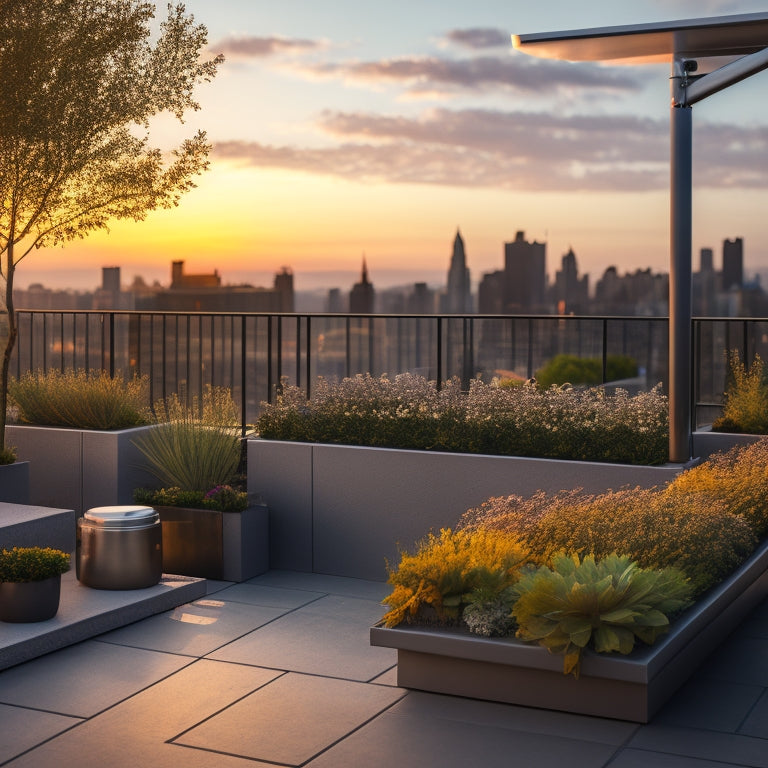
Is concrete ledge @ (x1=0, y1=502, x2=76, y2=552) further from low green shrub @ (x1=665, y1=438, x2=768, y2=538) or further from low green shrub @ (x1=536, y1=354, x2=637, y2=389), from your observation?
low green shrub @ (x1=536, y1=354, x2=637, y2=389)

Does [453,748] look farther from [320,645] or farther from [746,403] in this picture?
[746,403]

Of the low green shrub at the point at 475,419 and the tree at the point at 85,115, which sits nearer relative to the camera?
the low green shrub at the point at 475,419

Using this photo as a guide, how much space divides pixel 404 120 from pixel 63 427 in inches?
541

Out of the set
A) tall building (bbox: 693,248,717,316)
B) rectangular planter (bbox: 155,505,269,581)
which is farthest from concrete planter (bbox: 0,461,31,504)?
tall building (bbox: 693,248,717,316)

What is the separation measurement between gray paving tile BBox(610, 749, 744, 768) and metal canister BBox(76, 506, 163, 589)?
308cm

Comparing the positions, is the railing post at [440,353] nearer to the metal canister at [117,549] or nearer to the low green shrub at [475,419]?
the low green shrub at [475,419]

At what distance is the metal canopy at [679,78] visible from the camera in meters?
6.49

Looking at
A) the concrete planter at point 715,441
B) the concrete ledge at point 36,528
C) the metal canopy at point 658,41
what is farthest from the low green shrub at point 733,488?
the concrete ledge at point 36,528

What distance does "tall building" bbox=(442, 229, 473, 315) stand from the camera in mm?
22078

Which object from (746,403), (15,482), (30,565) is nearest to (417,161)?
(746,403)

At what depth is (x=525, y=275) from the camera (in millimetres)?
29531

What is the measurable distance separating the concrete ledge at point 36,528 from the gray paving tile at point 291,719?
2144 millimetres

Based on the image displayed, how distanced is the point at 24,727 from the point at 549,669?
208cm

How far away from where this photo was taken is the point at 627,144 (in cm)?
2289
